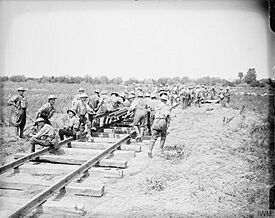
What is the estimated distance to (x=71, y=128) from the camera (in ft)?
22.0

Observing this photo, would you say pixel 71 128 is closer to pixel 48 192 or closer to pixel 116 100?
pixel 116 100

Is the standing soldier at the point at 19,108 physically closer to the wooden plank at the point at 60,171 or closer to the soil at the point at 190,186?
the soil at the point at 190,186

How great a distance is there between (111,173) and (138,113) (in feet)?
9.22

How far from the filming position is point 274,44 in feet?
11.7

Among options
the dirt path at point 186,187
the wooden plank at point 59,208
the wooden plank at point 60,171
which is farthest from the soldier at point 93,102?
the wooden plank at point 59,208

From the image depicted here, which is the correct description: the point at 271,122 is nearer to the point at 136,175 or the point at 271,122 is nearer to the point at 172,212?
the point at 172,212

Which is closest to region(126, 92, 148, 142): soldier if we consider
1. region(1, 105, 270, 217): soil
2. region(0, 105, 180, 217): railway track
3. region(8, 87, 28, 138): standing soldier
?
region(0, 105, 180, 217): railway track

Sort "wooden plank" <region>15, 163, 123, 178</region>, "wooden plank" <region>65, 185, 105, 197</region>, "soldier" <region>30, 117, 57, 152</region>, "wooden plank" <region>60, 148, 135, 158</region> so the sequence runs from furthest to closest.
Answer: "wooden plank" <region>60, 148, 135, 158</region>
"soldier" <region>30, 117, 57, 152</region>
"wooden plank" <region>15, 163, 123, 178</region>
"wooden plank" <region>65, 185, 105, 197</region>

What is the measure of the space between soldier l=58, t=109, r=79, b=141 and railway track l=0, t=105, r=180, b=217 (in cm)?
17

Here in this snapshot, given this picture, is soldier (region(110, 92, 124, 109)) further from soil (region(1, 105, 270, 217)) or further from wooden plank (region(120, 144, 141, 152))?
soil (region(1, 105, 270, 217))

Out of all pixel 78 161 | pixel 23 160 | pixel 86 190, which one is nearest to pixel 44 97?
pixel 23 160

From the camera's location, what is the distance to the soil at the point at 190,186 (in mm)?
3607

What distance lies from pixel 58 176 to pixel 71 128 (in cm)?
210

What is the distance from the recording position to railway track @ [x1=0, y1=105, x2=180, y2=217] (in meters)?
3.43
